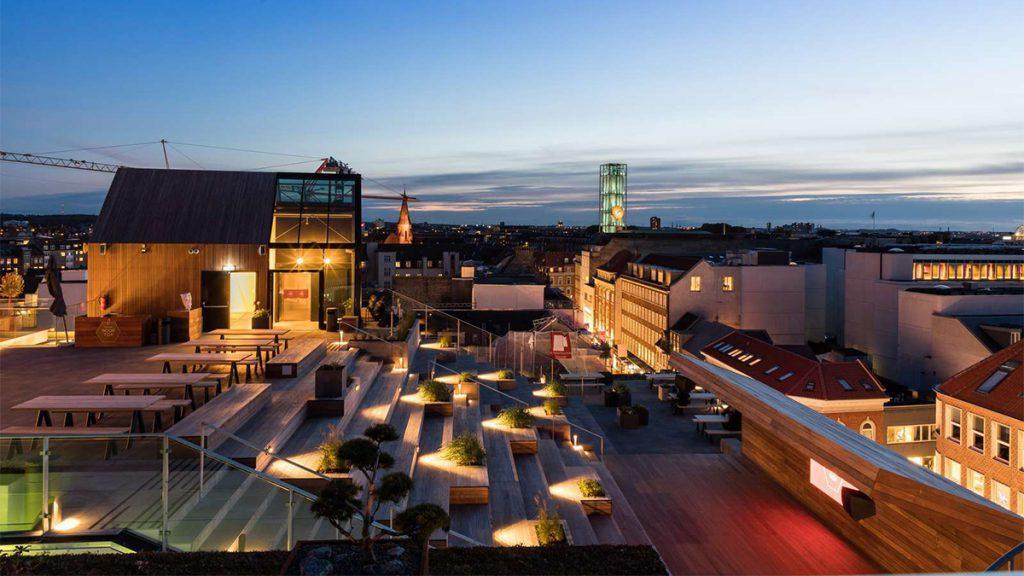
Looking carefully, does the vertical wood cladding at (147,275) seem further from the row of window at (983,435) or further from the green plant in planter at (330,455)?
the row of window at (983,435)

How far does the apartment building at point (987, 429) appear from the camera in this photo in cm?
1791

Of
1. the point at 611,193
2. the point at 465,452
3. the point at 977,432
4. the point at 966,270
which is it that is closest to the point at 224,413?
the point at 465,452

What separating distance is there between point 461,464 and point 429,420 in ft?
7.75

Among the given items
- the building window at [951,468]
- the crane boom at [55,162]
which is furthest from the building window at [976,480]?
the crane boom at [55,162]

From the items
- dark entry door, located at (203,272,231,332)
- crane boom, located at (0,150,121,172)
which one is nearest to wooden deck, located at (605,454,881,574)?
dark entry door, located at (203,272,231,332)

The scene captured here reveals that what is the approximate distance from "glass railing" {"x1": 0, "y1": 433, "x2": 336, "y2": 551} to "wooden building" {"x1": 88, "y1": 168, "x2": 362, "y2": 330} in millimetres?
11203

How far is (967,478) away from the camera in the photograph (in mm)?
19297

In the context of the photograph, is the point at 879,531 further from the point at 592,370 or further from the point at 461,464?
the point at 592,370

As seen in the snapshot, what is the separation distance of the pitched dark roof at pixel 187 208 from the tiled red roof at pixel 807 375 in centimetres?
1714

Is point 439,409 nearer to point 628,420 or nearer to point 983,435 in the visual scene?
point 628,420

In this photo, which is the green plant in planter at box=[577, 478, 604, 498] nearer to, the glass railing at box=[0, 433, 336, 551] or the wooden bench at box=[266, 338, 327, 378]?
the wooden bench at box=[266, 338, 327, 378]

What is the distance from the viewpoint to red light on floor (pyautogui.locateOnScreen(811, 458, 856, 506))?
10.5 metres

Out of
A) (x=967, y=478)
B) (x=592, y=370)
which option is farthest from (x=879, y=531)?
(x=592, y=370)

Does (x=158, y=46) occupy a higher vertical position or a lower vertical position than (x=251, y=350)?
higher
